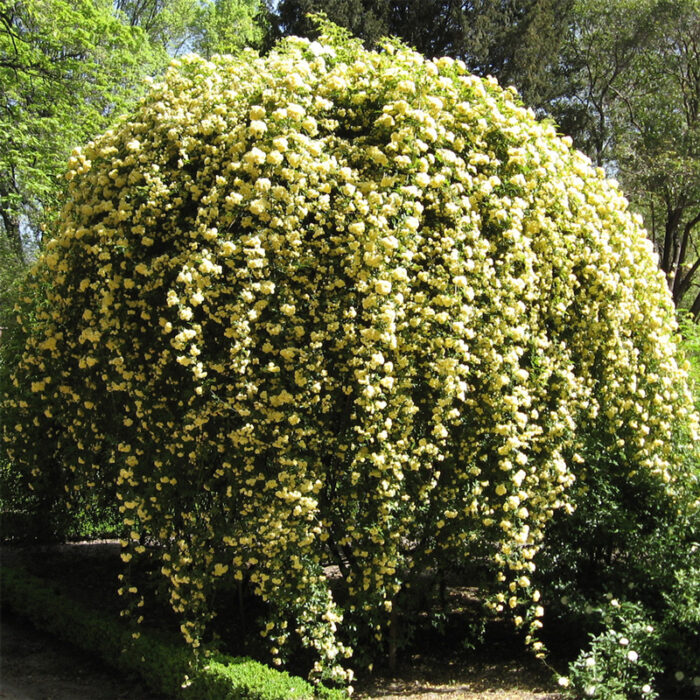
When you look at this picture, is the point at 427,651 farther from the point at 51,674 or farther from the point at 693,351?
the point at 693,351

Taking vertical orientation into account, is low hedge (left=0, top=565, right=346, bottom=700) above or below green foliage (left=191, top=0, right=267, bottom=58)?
below

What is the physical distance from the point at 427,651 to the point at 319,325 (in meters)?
2.74

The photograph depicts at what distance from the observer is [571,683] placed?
13.3 ft

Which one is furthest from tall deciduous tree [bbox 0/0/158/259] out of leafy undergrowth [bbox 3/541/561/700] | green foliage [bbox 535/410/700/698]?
green foliage [bbox 535/410/700/698]

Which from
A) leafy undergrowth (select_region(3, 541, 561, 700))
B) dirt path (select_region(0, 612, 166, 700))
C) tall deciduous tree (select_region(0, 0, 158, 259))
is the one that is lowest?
dirt path (select_region(0, 612, 166, 700))

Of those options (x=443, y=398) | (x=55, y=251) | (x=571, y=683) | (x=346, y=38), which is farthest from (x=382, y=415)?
(x=346, y=38)

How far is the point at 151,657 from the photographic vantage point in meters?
4.30

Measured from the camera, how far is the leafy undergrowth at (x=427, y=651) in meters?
4.37

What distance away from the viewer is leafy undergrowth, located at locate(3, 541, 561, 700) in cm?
437

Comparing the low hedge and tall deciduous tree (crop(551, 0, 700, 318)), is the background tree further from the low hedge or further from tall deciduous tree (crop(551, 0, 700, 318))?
the low hedge

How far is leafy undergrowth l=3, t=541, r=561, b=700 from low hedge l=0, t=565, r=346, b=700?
21 cm

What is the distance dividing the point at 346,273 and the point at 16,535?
16.0 feet

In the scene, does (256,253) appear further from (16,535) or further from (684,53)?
(684,53)

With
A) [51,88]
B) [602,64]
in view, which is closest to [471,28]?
[602,64]
